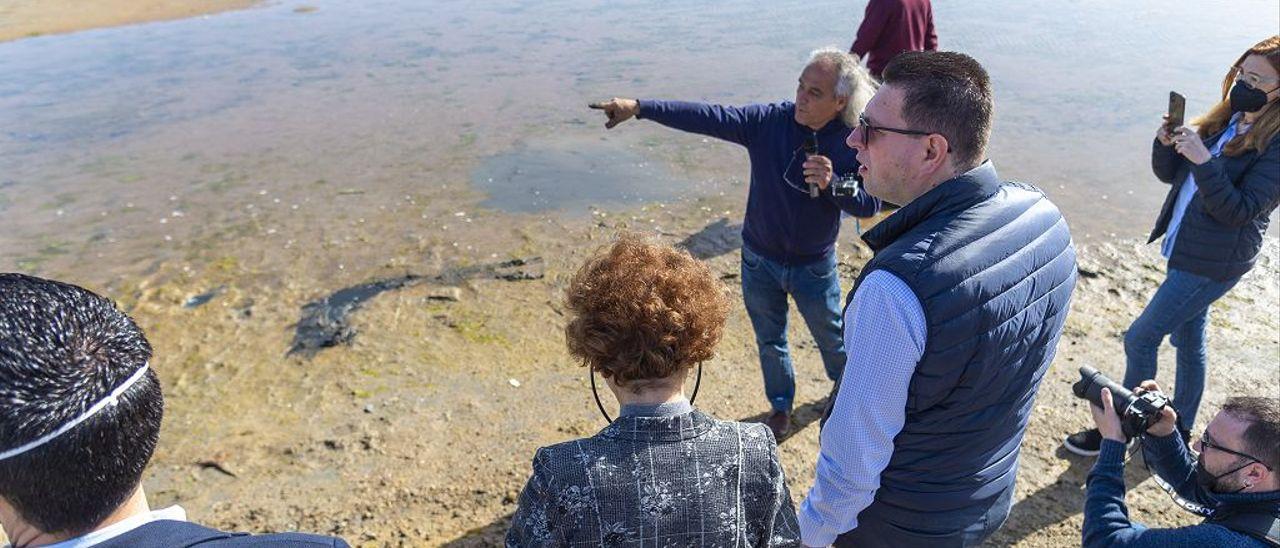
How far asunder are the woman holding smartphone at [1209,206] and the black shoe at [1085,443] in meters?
0.35

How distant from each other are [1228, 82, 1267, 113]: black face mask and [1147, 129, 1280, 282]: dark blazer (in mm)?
157

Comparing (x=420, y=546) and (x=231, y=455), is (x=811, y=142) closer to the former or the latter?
(x=420, y=546)

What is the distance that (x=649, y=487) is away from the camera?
75.2 inches

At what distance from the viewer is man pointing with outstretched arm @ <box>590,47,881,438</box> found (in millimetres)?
3801

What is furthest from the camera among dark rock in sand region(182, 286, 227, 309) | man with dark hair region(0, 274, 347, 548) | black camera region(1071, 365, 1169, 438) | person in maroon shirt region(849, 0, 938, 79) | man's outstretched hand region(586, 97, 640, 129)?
person in maroon shirt region(849, 0, 938, 79)

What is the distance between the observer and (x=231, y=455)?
4.46 meters

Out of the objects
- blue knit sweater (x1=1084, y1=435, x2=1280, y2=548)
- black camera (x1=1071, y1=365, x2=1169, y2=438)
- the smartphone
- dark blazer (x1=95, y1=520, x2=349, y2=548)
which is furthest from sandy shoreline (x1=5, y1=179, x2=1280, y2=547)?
dark blazer (x1=95, y1=520, x2=349, y2=548)

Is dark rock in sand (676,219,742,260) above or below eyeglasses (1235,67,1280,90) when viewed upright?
below

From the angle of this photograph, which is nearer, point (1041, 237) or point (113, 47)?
point (1041, 237)

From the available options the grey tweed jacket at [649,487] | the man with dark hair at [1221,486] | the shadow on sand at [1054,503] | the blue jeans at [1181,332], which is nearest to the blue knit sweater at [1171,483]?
the man with dark hair at [1221,486]

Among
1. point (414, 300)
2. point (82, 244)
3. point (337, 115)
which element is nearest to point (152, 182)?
point (82, 244)

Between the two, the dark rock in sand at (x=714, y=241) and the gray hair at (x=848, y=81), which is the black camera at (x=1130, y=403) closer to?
the gray hair at (x=848, y=81)

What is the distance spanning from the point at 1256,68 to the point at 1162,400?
183cm

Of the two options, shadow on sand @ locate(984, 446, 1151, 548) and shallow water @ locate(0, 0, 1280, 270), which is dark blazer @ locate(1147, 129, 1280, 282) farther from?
shallow water @ locate(0, 0, 1280, 270)
